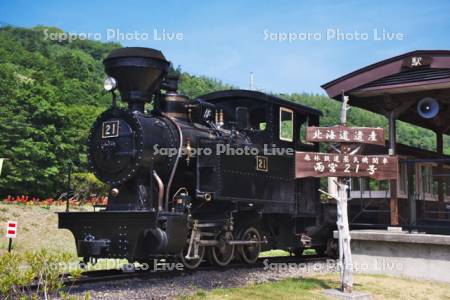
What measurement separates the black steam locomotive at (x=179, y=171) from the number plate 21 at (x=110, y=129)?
0.06 feet

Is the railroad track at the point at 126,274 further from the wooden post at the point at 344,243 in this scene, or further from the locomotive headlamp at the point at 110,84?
the locomotive headlamp at the point at 110,84

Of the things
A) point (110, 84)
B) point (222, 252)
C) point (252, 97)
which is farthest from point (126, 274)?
point (252, 97)

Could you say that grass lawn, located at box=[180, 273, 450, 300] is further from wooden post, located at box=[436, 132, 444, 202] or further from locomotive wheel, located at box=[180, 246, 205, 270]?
wooden post, located at box=[436, 132, 444, 202]

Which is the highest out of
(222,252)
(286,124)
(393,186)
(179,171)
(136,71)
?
(136,71)

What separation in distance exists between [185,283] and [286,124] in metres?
4.70

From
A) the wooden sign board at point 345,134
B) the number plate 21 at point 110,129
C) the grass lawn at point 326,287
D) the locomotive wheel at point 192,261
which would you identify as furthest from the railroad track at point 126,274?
the wooden sign board at point 345,134

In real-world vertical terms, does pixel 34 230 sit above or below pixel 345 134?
below

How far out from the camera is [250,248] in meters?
10.8

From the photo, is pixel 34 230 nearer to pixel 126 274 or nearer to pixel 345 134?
pixel 126 274

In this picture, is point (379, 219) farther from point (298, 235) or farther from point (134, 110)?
point (134, 110)

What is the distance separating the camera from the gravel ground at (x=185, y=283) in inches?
277

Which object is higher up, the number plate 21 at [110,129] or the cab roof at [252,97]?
the cab roof at [252,97]

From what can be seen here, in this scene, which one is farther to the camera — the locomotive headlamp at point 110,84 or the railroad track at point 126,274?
the locomotive headlamp at point 110,84

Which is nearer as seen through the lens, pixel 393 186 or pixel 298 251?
pixel 393 186
